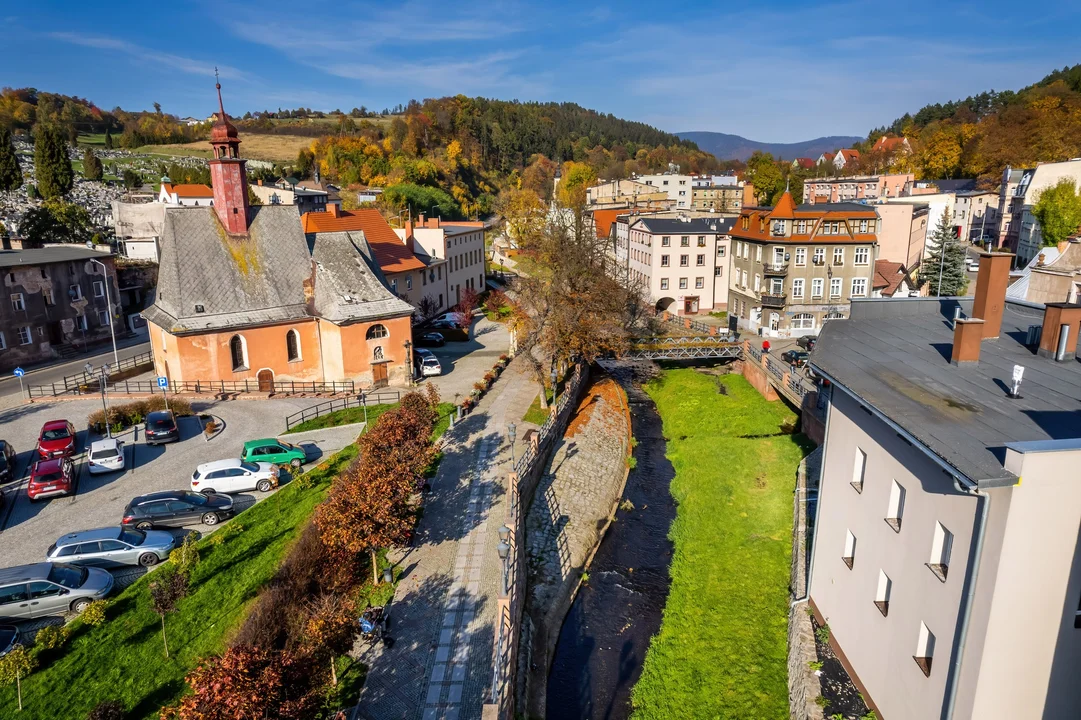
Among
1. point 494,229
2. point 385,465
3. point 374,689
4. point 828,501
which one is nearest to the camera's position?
point 374,689

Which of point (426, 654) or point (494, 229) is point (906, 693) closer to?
point (426, 654)

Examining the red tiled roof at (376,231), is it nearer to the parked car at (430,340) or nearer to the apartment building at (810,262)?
the parked car at (430,340)

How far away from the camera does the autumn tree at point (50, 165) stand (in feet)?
239

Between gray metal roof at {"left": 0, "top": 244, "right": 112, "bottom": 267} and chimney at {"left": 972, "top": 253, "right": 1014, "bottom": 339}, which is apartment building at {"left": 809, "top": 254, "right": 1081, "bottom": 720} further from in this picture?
gray metal roof at {"left": 0, "top": 244, "right": 112, "bottom": 267}

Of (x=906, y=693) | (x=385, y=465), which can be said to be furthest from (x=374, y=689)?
(x=906, y=693)

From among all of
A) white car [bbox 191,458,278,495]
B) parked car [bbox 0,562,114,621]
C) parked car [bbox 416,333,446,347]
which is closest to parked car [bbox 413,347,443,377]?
parked car [bbox 416,333,446,347]

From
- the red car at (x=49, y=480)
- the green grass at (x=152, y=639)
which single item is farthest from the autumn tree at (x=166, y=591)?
the red car at (x=49, y=480)

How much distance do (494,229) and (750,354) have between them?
75.4 m

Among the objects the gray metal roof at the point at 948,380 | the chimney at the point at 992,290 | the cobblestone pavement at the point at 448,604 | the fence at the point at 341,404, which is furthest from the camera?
the fence at the point at 341,404

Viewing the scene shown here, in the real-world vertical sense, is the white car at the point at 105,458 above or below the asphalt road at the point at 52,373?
above

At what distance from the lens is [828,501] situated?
722 inches

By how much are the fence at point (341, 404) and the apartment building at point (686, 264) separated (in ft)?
98.3

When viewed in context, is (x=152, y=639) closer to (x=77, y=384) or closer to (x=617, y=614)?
(x=617, y=614)

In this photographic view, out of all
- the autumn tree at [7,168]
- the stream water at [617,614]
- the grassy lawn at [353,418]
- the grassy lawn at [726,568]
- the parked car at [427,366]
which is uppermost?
the autumn tree at [7,168]
